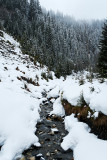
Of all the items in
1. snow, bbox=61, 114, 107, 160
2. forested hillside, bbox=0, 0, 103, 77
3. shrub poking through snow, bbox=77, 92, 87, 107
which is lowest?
snow, bbox=61, 114, 107, 160

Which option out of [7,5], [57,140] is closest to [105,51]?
[57,140]

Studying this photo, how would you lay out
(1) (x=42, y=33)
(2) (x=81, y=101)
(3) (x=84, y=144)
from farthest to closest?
(1) (x=42, y=33) < (2) (x=81, y=101) < (3) (x=84, y=144)

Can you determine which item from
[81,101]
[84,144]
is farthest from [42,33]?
[84,144]

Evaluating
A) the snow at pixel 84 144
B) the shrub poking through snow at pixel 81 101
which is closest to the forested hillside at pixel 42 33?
the shrub poking through snow at pixel 81 101

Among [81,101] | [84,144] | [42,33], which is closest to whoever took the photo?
[84,144]

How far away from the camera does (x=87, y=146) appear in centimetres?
600

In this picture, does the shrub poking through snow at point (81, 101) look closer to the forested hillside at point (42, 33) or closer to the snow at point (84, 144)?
the snow at point (84, 144)

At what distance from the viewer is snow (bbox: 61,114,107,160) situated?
5484 millimetres

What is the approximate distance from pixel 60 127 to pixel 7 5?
81.0 meters

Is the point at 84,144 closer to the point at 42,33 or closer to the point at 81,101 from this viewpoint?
the point at 81,101

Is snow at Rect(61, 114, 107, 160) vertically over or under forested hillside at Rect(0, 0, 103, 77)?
under

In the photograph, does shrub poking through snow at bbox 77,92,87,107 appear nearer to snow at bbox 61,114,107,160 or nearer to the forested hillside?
snow at bbox 61,114,107,160

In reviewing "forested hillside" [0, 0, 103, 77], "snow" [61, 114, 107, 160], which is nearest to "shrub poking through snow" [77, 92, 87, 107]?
"snow" [61, 114, 107, 160]

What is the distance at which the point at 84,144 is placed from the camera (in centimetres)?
617
